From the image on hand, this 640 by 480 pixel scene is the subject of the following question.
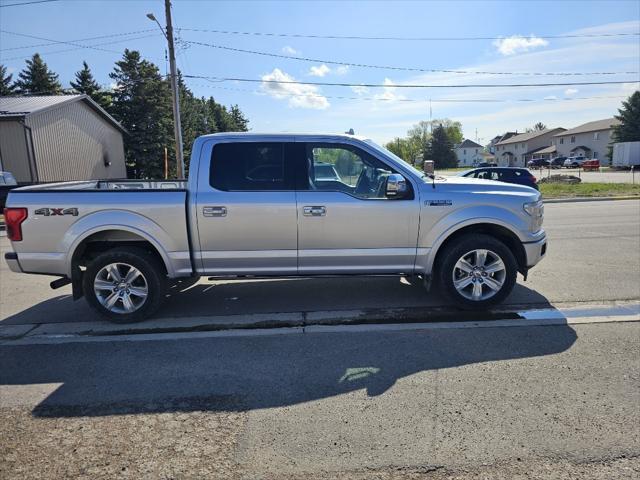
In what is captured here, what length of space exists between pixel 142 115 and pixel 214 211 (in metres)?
40.9

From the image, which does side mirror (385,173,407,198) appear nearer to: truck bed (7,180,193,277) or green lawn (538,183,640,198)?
truck bed (7,180,193,277)

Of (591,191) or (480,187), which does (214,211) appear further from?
(591,191)

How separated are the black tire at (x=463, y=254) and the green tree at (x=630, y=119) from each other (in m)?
66.4

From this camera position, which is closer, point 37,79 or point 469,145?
point 37,79

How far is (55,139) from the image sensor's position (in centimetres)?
2683

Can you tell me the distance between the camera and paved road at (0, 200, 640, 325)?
5445mm

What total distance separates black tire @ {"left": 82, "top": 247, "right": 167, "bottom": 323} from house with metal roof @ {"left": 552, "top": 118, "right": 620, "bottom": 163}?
8207cm

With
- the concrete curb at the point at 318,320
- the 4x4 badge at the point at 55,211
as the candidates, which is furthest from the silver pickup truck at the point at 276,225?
the concrete curb at the point at 318,320

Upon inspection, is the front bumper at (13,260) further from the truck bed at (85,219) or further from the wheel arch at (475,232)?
the wheel arch at (475,232)

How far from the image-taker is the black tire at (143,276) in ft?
16.1

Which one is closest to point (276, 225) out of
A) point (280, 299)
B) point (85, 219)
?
point (280, 299)

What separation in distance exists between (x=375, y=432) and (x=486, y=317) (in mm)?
2535

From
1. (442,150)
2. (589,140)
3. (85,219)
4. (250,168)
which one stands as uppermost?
(589,140)

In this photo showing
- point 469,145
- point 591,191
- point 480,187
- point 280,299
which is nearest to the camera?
point 480,187
